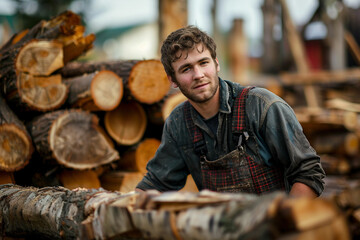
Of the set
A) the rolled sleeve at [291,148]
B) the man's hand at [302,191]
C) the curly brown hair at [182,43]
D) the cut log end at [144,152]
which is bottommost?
the cut log end at [144,152]

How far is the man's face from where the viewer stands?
2.66m

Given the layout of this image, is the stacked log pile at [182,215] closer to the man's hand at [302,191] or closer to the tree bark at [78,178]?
the man's hand at [302,191]

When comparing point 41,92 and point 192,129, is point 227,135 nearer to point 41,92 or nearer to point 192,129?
point 192,129

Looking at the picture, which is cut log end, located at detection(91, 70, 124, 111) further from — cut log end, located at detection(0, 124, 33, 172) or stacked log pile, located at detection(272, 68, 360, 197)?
stacked log pile, located at detection(272, 68, 360, 197)

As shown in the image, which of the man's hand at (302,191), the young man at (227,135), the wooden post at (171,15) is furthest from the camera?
the wooden post at (171,15)

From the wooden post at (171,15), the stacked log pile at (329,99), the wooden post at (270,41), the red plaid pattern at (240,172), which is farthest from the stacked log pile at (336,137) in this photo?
the red plaid pattern at (240,172)

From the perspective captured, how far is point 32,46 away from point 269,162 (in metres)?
2.40

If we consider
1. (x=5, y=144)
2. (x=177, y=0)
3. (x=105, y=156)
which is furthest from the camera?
(x=177, y=0)

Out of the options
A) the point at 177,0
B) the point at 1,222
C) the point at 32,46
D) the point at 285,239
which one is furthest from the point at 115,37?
the point at 285,239

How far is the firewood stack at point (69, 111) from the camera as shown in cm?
355

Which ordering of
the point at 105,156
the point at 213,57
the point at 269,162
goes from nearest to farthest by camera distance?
the point at 269,162, the point at 213,57, the point at 105,156

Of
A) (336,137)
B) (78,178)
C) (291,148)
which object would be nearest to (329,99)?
(336,137)

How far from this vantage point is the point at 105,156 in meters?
3.74

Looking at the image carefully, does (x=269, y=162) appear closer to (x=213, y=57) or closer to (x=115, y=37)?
(x=213, y=57)
